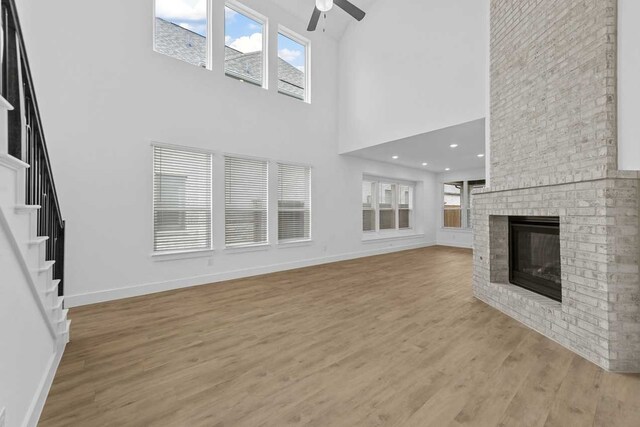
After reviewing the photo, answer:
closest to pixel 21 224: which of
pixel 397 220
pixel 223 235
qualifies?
pixel 223 235

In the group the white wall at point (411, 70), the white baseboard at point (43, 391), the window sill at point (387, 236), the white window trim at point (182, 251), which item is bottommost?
the white baseboard at point (43, 391)

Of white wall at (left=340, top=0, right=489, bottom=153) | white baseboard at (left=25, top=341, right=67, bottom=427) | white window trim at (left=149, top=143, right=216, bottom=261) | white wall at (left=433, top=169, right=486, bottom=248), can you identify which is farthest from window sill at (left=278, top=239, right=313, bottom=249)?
white wall at (left=433, top=169, right=486, bottom=248)

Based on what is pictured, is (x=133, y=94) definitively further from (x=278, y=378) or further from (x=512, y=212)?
(x=512, y=212)

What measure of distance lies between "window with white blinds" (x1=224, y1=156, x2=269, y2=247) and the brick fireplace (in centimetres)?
384

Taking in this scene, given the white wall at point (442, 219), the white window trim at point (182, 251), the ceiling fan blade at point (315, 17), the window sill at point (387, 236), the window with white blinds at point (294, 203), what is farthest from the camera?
the white wall at point (442, 219)

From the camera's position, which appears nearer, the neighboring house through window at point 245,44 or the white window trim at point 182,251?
the white window trim at point 182,251

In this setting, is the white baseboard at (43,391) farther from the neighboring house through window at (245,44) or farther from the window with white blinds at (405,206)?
the window with white blinds at (405,206)

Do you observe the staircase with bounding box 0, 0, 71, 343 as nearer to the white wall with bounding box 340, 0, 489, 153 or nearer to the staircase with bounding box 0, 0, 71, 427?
the staircase with bounding box 0, 0, 71, 427

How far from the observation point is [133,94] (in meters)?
4.12

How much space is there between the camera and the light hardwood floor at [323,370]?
1.67 m

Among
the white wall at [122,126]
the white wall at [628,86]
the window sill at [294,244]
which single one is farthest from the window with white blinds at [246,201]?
the white wall at [628,86]

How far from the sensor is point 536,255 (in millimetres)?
3252

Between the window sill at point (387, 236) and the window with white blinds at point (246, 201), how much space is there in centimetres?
308

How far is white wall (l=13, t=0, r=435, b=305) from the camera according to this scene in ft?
11.8
